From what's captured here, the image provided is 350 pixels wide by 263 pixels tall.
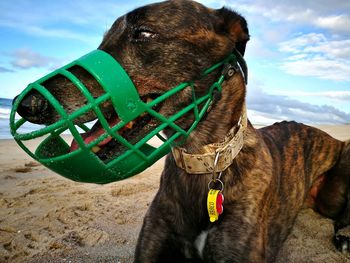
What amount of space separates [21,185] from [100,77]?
3.75 metres

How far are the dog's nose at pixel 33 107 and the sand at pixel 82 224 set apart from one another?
1.60 meters

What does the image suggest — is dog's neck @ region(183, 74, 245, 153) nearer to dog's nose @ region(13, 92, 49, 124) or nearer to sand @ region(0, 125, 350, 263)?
dog's nose @ region(13, 92, 49, 124)

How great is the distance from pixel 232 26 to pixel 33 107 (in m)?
1.41

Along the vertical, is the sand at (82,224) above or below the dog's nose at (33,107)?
below

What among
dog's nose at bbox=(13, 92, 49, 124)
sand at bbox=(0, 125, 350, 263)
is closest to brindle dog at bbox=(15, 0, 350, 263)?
dog's nose at bbox=(13, 92, 49, 124)

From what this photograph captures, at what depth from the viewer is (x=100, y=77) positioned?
6.03ft

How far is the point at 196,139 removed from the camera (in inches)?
103

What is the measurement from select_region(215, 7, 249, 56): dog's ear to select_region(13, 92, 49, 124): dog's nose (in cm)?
125

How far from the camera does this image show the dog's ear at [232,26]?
2592 mm

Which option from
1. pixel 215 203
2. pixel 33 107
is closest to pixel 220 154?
pixel 215 203

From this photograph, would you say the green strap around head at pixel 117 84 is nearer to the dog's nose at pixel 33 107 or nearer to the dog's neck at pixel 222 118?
the dog's nose at pixel 33 107

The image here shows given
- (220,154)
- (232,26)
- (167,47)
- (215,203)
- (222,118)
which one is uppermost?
(232,26)

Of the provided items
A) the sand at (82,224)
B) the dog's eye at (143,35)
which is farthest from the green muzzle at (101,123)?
the sand at (82,224)

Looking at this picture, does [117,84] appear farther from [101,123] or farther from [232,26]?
[232,26]
